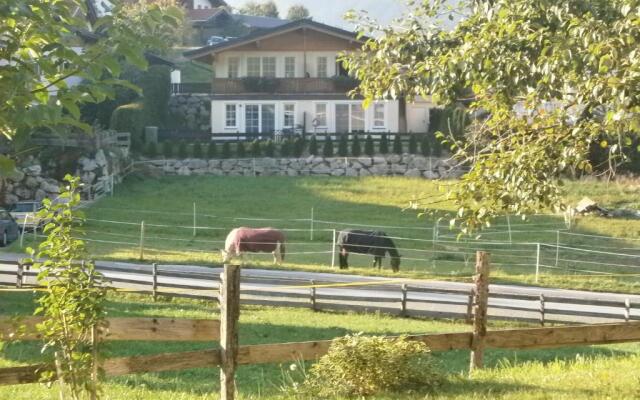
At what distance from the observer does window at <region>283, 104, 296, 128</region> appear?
5559 cm

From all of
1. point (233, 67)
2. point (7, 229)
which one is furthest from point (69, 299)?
point (233, 67)

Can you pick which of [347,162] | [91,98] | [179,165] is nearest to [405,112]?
[347,162]

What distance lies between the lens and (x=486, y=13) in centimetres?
1121

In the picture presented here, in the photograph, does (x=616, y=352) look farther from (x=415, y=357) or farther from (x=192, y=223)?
(x=192, y=223)

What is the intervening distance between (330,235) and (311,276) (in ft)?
25.5

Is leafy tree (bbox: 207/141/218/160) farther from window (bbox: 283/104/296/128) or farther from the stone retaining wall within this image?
window (bbox: 283/104/296/128)

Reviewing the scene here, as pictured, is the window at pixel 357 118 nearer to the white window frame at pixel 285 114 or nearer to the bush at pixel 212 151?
the white window frame at pixel 285 114

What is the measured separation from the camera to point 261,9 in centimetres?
12900

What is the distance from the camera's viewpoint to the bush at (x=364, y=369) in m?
10.2

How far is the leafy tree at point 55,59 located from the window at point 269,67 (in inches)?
1957

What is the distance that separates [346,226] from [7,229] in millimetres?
11715

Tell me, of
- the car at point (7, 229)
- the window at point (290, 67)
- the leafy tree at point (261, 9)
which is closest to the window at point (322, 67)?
the window at point (290, 67)

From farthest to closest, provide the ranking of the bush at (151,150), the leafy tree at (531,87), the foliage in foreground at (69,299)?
the bush at (151,150) → the leafy tree at (531,87) → the foliage in foreground at (69,299)

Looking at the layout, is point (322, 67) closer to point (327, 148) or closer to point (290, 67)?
point (290, 67)
